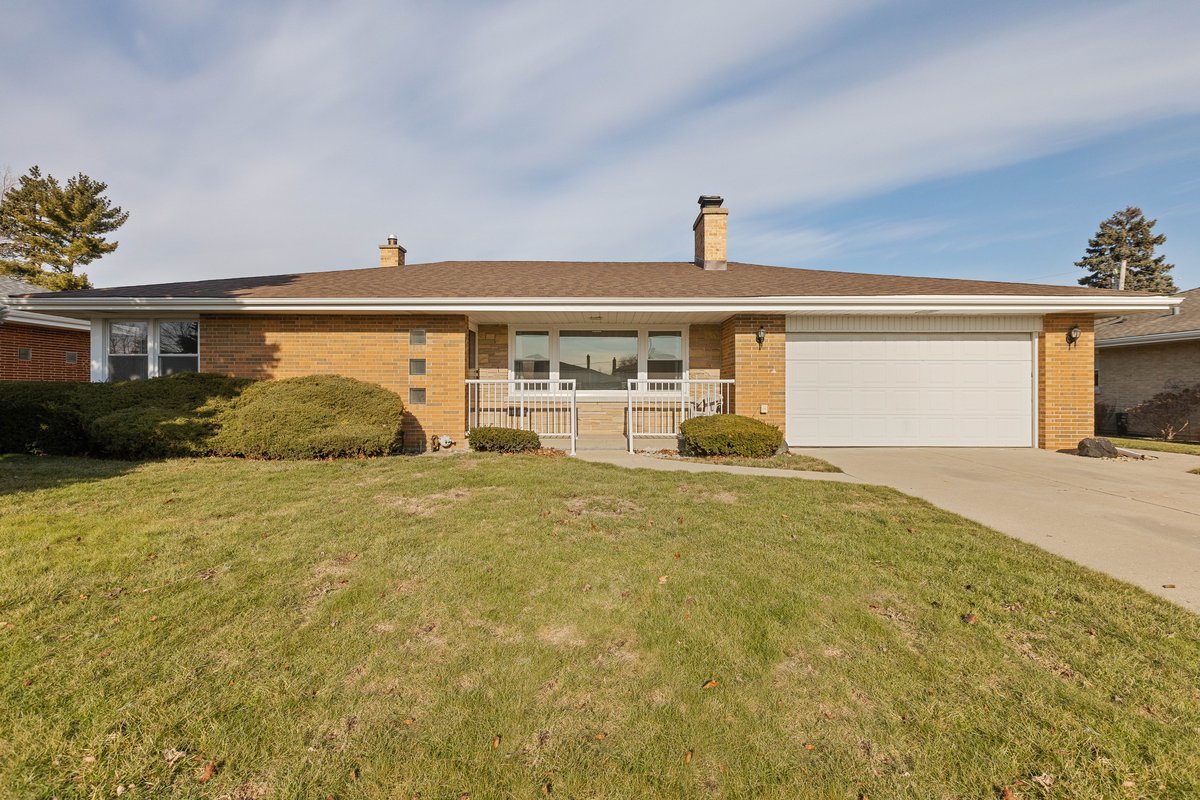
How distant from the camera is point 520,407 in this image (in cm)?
1005

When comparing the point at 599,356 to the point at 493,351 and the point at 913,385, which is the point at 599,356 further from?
the point at 913,385

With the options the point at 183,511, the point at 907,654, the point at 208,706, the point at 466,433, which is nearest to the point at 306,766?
the point at 208,706

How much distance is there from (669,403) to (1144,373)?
1356 cm

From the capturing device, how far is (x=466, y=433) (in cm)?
941

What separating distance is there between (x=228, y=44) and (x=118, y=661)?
10.4 m

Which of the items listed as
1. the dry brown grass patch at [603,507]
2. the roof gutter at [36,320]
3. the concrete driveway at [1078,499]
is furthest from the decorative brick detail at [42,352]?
the concrete driveway at [1078,499]

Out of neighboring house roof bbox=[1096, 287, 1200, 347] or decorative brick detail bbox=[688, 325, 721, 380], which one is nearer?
decorative brick detail bbox=[688, 325, 721, 380]

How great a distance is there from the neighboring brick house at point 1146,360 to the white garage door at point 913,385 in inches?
265

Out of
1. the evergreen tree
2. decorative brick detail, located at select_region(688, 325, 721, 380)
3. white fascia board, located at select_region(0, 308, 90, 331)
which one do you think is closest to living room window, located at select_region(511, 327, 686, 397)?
decorative brick detail, located at select_region(688, 325, 721, 380)

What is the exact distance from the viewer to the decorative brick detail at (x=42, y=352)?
1212 centimetres

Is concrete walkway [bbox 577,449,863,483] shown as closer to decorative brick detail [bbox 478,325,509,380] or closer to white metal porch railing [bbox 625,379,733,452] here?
white metal porch railing [bbox 625,379,733,452]

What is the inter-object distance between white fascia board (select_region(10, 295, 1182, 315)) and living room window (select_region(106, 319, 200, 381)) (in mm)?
608

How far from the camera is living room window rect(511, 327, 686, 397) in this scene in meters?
10.4

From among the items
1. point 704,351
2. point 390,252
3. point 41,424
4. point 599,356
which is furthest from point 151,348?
point 704,351
